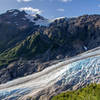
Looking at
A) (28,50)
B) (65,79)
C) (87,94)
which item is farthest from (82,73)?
(28,50)

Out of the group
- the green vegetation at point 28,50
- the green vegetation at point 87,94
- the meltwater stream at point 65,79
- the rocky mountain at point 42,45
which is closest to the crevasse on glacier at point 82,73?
the meltwater stream at point 65,79

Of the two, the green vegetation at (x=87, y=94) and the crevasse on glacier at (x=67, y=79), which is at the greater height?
the green vegetation at (x=87, y=94)

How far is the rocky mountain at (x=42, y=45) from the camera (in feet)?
287

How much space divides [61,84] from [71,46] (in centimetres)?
5354

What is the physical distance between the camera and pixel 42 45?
114 m

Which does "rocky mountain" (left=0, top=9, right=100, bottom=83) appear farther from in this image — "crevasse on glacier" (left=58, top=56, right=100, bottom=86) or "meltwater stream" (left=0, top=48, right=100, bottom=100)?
"crevasse on glacier" (left=58, top=56, right=100, bottom=86)

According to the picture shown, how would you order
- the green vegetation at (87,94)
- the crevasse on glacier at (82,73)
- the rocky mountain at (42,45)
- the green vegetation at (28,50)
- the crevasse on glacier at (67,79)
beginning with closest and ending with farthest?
the green vegetation at (87,94)
the crevasse on glacier at (82,73)
the crevasse on glacier at (67,79)
the rocky mountain at (42,45)
the green vegetation at (28,50)

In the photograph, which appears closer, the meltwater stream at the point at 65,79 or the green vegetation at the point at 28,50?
the meltwater stream at the point at 65,79

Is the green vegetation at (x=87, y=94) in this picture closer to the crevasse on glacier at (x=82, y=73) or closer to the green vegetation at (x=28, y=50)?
the crevasse on glacier at (x=82, y=73)

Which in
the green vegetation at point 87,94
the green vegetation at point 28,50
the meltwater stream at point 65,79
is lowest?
the meltwater stream at point 65,79

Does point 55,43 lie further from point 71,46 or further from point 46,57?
point 46,57

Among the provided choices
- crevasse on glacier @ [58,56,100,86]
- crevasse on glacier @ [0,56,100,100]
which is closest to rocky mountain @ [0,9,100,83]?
crevasse on glacier @ [0,56,100,100]

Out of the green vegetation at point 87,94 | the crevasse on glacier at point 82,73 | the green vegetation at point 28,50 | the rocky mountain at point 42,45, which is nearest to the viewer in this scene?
the green vegetation at point 87,94

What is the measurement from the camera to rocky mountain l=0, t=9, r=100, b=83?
87.6 meters
